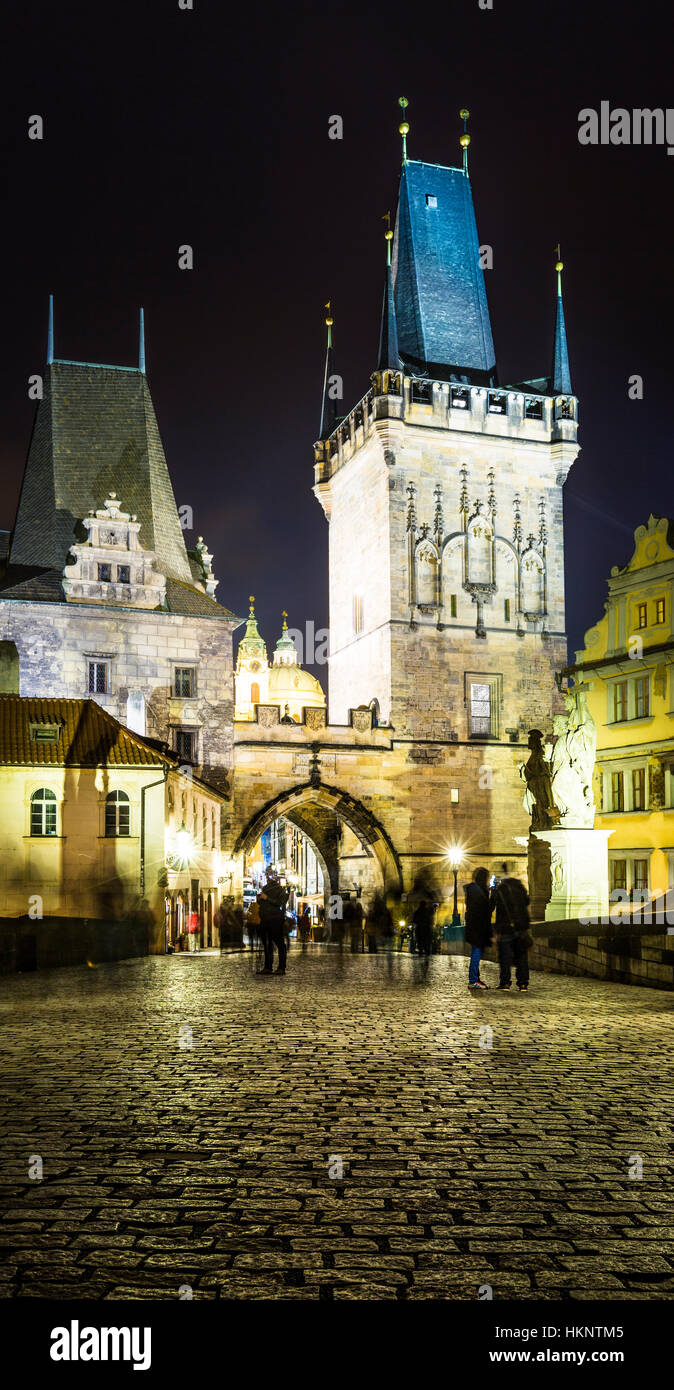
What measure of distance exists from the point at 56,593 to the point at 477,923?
88.8ft

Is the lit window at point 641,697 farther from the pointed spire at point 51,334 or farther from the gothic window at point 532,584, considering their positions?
the pointed spire at point 51,334

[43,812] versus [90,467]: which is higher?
[90,467]

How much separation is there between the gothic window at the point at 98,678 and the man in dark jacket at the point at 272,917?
2187 centimetres

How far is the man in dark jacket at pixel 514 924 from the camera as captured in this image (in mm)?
14064

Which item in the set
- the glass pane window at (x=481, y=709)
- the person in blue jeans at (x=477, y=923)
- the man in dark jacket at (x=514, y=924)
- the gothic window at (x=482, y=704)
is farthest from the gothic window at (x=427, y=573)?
the man in dark jacket at (x=514, y=924)

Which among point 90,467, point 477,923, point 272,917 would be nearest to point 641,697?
point 272,917

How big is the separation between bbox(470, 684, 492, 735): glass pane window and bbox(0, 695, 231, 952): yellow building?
17.8 m

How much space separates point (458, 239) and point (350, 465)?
9.75m

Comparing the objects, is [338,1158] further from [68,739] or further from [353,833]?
[353,833]

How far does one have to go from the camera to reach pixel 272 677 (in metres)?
78.1

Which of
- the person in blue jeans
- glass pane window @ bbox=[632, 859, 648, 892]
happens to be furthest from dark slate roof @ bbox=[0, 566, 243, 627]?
the person in blue jeans

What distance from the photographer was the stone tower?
44.6 meters
